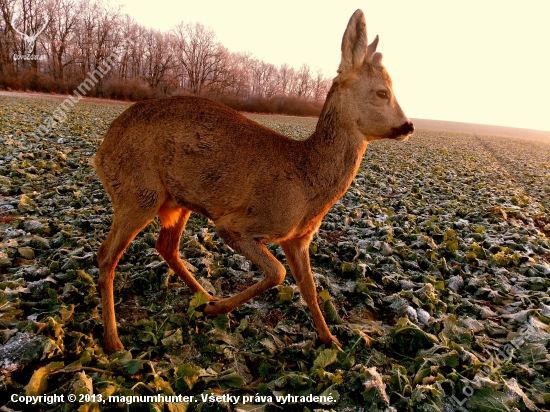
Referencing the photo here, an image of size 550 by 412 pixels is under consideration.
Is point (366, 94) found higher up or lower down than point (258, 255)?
higher up

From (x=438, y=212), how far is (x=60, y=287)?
28.2ft

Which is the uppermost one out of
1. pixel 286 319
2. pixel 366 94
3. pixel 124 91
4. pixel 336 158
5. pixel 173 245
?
pixel 124 91

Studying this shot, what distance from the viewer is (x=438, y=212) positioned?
9484 millimetres

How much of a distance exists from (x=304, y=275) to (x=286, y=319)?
0.73 m

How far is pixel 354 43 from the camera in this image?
11.9 ft

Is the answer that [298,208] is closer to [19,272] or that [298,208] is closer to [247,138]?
[247,138]

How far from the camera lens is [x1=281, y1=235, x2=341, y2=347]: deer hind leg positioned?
3992 mm

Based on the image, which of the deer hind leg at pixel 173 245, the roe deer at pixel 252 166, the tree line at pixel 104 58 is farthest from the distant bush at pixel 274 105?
the roe deer at pixel 252 166

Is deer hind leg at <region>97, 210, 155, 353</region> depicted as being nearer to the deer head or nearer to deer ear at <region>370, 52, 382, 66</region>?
the deer head

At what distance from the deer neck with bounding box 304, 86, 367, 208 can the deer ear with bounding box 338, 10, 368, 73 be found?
0.34 metres

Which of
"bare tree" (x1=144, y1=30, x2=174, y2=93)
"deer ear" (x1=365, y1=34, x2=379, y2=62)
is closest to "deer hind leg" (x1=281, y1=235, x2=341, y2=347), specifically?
"deer ear" (x1=365, y1=34, x2=379, y2=62)

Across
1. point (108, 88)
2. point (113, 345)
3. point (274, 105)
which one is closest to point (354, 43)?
point (113, 345)

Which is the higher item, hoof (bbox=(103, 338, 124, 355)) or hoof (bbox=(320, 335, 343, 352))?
hoof (bbox=(320, 335, 343, 352))

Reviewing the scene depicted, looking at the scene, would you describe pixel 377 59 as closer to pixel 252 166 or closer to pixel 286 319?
pixel 252 166
